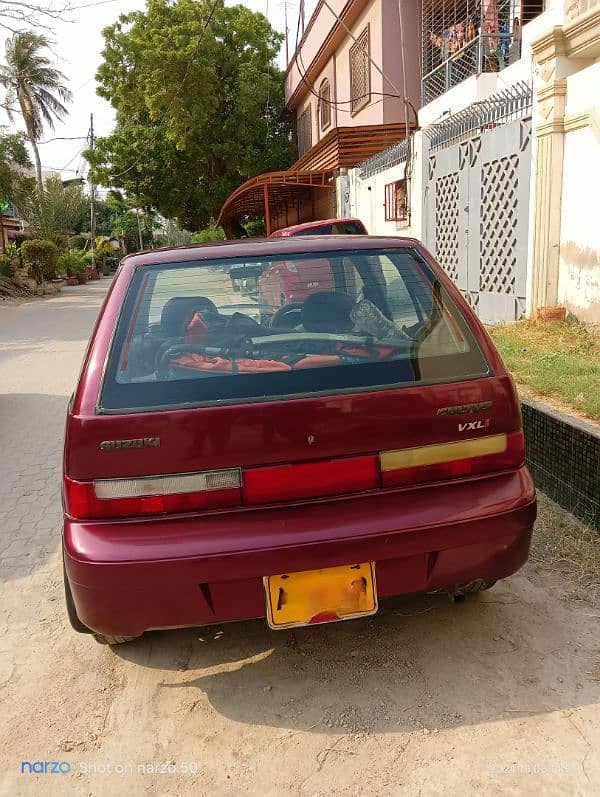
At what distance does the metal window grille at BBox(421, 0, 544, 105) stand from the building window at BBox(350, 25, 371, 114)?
1.75 meters

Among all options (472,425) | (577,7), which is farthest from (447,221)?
(472,425)

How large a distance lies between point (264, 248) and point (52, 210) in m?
34.1

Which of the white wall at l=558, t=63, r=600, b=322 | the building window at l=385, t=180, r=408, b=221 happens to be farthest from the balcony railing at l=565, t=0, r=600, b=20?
the building window at l=385, t=180, r=408, b=221

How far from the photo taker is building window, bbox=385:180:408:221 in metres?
13.2

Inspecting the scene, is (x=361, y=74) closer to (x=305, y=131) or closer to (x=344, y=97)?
(x=344, y=97)

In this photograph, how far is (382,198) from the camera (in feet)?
49.0

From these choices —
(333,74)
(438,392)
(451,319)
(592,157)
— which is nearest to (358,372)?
(438,392)

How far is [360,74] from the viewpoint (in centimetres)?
1878

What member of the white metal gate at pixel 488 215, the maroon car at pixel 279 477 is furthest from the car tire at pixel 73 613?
the white metal gate at pixel 488 215

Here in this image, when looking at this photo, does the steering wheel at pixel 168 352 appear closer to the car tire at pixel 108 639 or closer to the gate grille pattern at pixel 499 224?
the car tire at pixel 108 639

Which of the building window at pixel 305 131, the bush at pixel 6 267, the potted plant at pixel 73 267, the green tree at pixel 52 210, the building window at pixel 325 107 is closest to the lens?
the building window at pixel 325 107

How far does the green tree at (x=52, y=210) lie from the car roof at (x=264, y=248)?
102ft

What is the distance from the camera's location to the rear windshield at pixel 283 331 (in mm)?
2293

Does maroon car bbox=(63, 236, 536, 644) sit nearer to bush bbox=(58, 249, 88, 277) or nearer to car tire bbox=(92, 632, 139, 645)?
car tire bbox=(92, 632, 139, 645)
